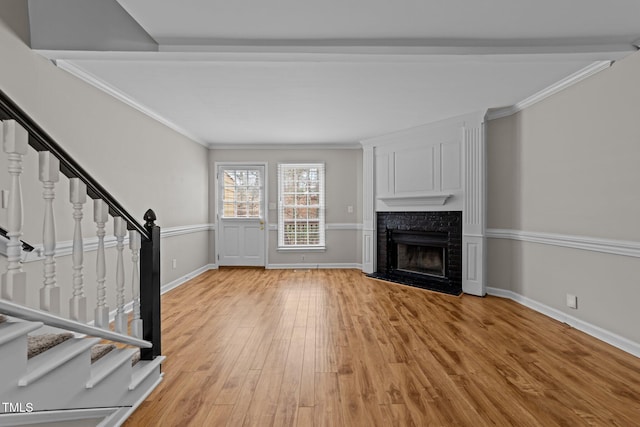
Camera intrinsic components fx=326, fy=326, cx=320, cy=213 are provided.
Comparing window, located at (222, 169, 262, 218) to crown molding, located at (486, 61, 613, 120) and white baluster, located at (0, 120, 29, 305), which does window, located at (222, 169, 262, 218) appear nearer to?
crown molding, located at (486, 61, 613, 120)

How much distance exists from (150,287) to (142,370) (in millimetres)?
537

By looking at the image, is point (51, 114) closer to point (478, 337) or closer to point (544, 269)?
point (478, 337)

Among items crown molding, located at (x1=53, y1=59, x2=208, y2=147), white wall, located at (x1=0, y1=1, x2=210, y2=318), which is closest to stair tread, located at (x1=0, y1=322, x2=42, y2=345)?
white wall, located at (x1=0, y1=1, x2=210, y2=318)

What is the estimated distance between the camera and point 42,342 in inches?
62.0

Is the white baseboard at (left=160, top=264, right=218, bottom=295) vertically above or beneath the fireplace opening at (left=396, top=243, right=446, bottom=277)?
beneath

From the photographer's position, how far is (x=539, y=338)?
10.0 feet

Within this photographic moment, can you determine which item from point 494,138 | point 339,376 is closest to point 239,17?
point 339,376

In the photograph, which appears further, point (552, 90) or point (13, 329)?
point (552, 90)

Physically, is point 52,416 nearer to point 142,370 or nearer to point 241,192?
point 142,370

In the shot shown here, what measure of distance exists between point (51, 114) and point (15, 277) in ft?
7.06

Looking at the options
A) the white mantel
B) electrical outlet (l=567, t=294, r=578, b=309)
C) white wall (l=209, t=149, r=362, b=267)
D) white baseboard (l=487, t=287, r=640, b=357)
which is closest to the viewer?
white baseboard (l=487, t=287, r=640, b=357)

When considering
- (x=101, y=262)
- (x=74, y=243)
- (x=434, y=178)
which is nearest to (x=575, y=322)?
(x=434, y=178)

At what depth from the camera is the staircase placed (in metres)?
1.27

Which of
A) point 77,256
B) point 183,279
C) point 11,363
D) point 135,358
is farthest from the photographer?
point 183,279
